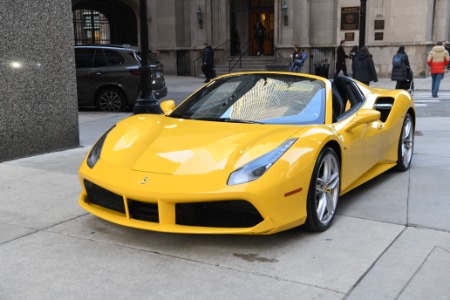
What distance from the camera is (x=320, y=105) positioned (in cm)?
488

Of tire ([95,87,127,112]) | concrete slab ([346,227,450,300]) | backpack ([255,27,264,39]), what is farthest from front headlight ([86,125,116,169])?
backpack ([255,27,264,39])

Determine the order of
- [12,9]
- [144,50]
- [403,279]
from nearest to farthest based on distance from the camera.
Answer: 1. [403,279]
2. [12,9]
3. [144,50]

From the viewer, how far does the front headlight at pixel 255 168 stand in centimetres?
375

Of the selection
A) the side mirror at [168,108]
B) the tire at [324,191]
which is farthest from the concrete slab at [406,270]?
the side mirror at [168,108]

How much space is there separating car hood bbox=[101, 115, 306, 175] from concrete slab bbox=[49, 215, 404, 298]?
57 cm

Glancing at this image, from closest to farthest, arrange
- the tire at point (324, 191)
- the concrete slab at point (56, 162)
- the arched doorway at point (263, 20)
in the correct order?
the tire at point (324, 191) → the concrete slab at point (56, 162) → the arched doorway at point (263, 20)

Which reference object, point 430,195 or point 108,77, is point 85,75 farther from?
point 430,195

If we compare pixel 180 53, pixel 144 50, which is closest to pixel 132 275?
pixel 144 50

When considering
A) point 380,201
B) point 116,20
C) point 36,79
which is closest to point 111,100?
point 36,79

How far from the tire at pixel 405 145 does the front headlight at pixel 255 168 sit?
2838 mm

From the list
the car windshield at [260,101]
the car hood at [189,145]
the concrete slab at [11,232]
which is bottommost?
the concrete slab at [11,232]

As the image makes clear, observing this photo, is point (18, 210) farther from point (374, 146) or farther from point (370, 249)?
point (374, 146)

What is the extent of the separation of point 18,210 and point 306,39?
73.4 ft

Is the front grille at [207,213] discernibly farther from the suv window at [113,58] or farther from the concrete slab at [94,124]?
the suv window at [113,58]
